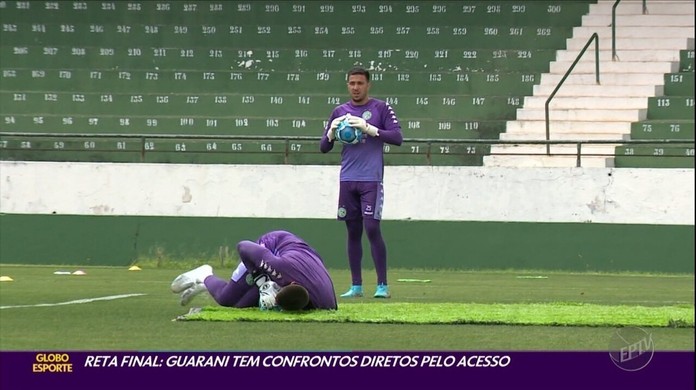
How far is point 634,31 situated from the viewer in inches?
936

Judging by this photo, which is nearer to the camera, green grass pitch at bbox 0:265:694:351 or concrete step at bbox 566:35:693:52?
green grass pitch at bbox 0:265:694:351

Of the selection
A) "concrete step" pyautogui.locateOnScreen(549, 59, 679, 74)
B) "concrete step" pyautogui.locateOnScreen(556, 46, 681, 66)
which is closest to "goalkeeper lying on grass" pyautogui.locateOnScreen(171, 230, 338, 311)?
"concrete step" pyautogui.locateOnScreen(549, 59, 679, 74)

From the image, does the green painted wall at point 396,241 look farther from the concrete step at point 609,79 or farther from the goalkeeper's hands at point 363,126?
the goalkeeper's hands at point 363,126

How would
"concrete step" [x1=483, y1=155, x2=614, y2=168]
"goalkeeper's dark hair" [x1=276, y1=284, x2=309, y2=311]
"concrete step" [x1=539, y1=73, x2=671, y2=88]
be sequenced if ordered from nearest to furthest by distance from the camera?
1. "goalkeeper's dark hair" [x1=276, y1=284, x2=309, y2=311]
2. "concrete step" [x1=483, y1=155, x2=614, y2=168]
3. "concrete step" [x1=539, y1=73, x2=671, y2=88]

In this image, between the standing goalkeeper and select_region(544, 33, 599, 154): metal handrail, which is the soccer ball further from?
select_region(544, 33, 599, 154): metal handrail

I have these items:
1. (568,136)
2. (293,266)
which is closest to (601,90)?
(568,136)

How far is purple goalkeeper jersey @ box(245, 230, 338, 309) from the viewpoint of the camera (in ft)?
28.8

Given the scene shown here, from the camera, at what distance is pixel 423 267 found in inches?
726

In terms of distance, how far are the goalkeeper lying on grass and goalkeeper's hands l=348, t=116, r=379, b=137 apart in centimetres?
206

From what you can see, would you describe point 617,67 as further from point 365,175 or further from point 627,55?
point 365,175
